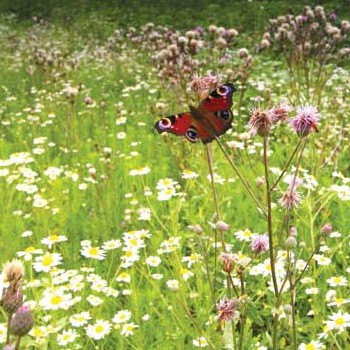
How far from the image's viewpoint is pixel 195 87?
6.00 ft

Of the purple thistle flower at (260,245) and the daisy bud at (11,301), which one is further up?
the daisy bud at (11,301)

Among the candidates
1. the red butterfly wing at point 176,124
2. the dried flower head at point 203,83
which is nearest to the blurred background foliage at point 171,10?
the dried flower head at point 203,83

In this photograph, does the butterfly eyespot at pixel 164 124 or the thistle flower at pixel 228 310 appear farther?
the butterfly eyespot at pixel 164 124

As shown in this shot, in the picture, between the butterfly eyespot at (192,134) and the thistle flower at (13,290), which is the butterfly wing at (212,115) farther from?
the thistle flower at (13,290)

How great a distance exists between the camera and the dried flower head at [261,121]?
1.50m

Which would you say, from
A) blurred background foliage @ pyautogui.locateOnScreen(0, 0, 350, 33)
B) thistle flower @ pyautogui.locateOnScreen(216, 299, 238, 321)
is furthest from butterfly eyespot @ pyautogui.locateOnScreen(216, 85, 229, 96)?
blurred background foliage @ pyautogui.locateOnScreen(0, 0, 350, 33)

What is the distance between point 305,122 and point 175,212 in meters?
1.26

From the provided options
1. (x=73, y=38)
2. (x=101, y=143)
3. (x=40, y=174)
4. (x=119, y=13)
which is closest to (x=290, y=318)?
(x=40, y=174)

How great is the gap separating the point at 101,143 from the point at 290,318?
10.5 ft

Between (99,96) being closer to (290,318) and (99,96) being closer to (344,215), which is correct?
(344,215)

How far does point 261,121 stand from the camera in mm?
1511

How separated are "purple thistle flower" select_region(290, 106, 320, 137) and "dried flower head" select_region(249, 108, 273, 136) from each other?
7 cm

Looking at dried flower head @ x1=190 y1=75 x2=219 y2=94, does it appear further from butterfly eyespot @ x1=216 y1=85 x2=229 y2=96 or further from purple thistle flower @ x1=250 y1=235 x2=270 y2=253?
purple thistle flower @ x1=250 y1=235 x2=270 y2=253

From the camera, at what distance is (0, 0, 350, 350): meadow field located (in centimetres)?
178
